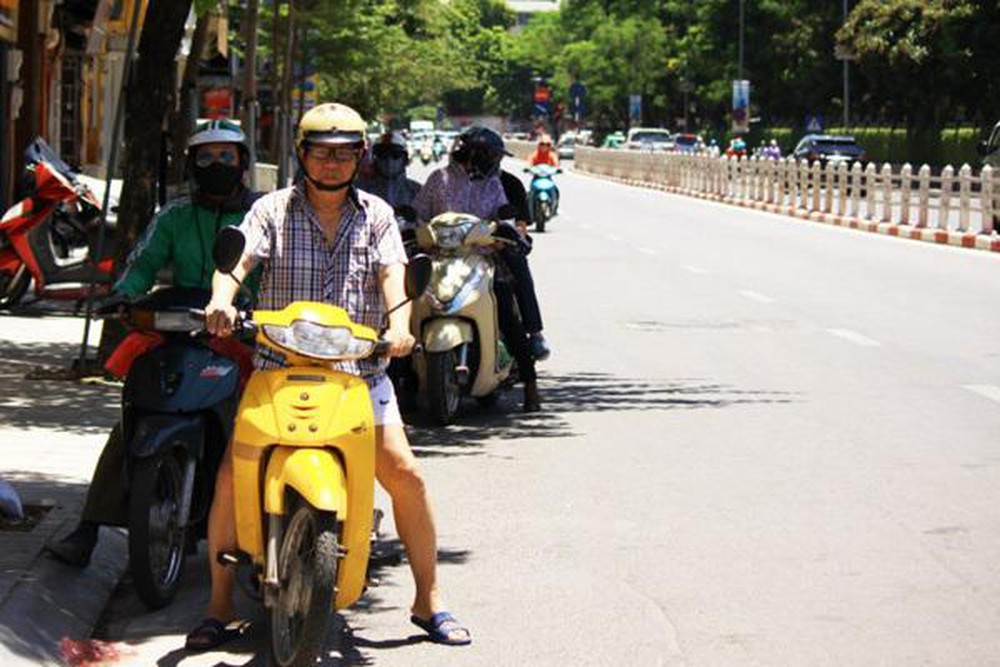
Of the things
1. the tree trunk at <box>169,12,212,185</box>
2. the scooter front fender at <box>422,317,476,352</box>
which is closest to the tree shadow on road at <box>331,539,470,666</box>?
the scooter front fender at <box>422,317,476,352</box>

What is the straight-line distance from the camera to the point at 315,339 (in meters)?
6.45

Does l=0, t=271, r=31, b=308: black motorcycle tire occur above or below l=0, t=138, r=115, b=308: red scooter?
below

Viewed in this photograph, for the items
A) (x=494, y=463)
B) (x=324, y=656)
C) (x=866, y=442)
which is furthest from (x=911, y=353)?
(x=324, y=656)

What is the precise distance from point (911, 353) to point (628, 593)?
9243 millimetres

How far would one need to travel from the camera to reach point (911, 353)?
16.8 meters

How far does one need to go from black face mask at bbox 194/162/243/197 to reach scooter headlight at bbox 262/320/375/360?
1595 mm

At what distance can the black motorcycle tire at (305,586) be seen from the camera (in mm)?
6281

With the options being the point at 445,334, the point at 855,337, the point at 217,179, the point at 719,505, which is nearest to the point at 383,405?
the point at 217,179

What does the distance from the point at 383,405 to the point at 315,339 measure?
47 cm

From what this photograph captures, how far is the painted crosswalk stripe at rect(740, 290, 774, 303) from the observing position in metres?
22.2

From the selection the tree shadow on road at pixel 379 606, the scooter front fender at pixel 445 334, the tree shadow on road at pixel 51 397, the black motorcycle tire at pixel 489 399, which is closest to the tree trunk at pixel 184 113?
the tree shadow on road at pixel 51 397

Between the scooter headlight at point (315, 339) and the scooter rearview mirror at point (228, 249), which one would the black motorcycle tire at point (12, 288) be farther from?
the scooter headlight at point (315, 339)

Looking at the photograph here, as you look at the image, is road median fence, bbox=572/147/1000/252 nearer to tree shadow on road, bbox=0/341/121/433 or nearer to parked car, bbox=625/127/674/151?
parked car, bbox=625/127/674/151

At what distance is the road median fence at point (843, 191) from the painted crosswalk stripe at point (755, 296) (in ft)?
34.0
